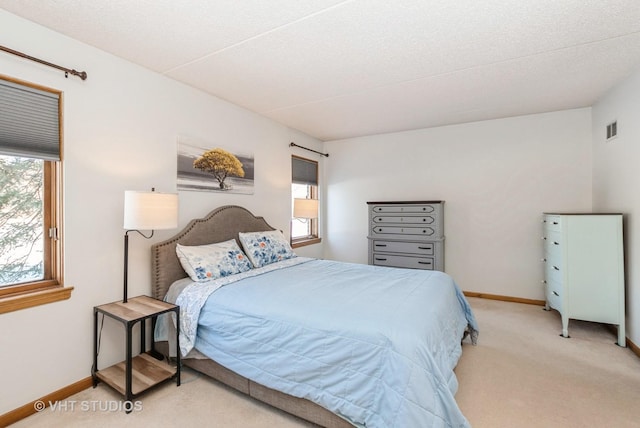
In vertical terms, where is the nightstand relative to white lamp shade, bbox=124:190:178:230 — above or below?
below

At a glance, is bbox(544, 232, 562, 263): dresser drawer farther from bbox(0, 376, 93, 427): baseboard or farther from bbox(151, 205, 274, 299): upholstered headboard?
bbox(0, 376, 93, 427): baseboard

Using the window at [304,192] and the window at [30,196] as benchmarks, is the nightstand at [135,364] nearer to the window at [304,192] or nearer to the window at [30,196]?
the window at [30,196]

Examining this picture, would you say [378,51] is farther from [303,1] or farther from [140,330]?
[140,330]

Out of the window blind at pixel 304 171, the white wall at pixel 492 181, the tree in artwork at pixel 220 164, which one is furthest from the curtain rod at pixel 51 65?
the white wall at pixel 492 181

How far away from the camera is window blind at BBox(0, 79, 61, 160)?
5.99 ft

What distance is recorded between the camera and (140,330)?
8.14ft

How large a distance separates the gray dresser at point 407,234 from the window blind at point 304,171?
1141 millimetres

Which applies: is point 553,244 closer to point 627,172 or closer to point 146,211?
point 627,172

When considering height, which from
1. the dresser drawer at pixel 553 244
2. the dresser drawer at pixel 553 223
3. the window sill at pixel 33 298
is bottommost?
the window sill at pixel 33 298

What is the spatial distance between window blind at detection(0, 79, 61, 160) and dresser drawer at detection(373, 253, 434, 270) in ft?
12.2

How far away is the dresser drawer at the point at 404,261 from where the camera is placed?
161 inches

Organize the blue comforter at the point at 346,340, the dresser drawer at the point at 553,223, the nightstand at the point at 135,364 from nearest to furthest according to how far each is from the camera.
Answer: the blue comforter at the point at 346,340
the nightstand at the point at 135,364
the dresser drawer at the point at 553,223

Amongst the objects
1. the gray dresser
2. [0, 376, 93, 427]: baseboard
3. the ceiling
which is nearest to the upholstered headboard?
[0, 376, 93, 427]: baseboard

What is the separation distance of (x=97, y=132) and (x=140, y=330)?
5.30 feet
